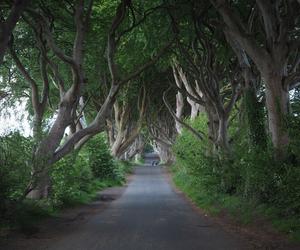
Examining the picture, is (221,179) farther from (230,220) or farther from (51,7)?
(51,7)

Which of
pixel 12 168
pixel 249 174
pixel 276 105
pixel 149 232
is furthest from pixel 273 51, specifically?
pixel 12 168

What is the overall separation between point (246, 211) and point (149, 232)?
343 cm

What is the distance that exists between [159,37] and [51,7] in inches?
195

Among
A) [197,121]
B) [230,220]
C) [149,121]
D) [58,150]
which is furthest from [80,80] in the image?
[149,121]

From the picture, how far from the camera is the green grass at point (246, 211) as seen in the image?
1133 cm

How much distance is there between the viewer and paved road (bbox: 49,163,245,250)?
10516mm

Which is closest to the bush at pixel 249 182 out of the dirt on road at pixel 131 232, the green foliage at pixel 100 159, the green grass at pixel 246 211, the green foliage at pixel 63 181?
the green grass at pixel 246 211

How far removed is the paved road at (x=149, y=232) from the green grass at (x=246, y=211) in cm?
77

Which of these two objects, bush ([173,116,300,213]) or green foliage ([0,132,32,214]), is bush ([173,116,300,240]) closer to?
bush ([173,116,300,213])

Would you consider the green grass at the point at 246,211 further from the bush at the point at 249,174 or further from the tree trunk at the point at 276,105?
the tree trunk at the point at 276,105

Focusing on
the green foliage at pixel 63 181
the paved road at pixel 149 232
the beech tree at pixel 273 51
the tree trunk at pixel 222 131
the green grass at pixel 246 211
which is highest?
the beech tree at pixel 273 51

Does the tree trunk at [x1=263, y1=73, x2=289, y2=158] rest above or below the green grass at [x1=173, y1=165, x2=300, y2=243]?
above

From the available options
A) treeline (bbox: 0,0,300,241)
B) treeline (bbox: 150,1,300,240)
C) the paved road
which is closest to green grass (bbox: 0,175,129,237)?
treeline (bbox: 0,0,300,241)

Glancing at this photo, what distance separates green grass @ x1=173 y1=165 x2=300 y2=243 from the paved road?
2.51 ft
